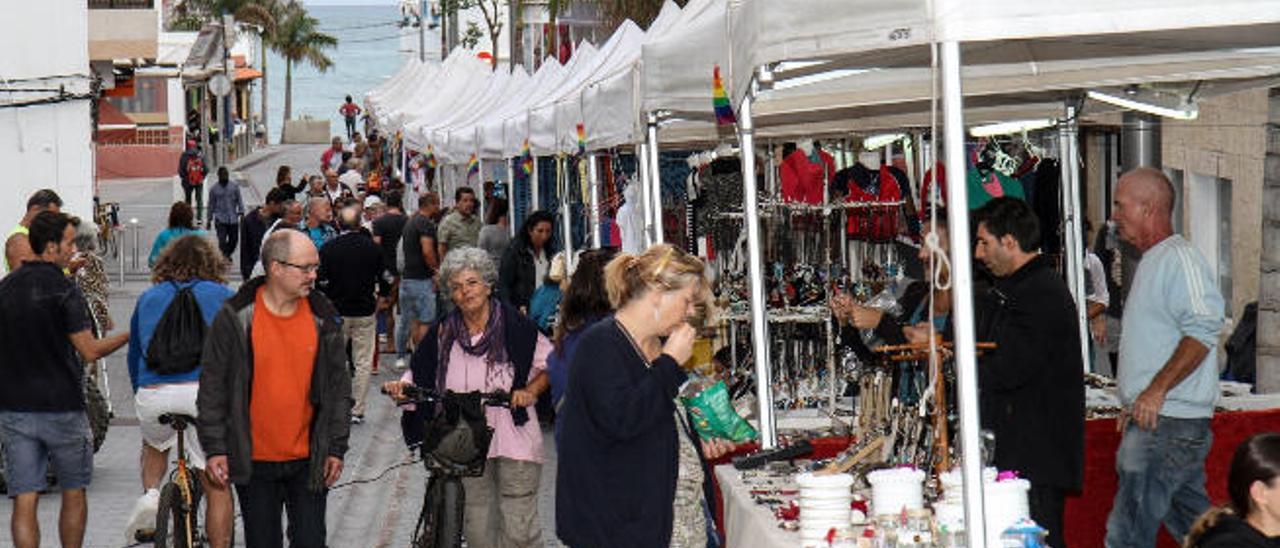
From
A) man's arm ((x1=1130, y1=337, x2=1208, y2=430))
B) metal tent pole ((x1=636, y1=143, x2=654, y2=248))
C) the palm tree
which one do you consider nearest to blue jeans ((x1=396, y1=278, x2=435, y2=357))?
metal tent pole ((x1=636, y1=143, x2=654, y2=248))

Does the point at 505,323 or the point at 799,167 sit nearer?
the point at 505,323

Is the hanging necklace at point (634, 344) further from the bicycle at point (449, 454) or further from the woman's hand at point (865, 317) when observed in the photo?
the bicycle at point (449, 454)

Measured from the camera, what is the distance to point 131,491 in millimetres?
15375

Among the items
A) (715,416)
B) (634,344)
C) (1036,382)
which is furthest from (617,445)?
(1036,382)

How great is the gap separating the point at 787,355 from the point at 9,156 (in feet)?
43.2

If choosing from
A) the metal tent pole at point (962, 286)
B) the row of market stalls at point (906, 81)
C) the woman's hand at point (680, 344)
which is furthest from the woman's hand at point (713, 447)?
the metal tent pole at point (962, 286)

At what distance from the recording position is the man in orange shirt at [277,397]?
31.7 feet

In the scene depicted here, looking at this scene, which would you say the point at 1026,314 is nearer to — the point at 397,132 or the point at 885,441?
the point at 885,441

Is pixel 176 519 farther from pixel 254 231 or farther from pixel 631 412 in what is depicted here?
pixel 254 231

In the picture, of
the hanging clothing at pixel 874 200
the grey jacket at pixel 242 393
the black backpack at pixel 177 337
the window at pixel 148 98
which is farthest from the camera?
the window at pixel 148 98

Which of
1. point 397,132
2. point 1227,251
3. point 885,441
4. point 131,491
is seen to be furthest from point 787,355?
point 397,132

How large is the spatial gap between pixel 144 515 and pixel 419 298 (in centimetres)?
917

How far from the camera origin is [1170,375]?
9.27 meters

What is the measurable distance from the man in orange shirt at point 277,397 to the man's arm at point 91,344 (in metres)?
1.48
